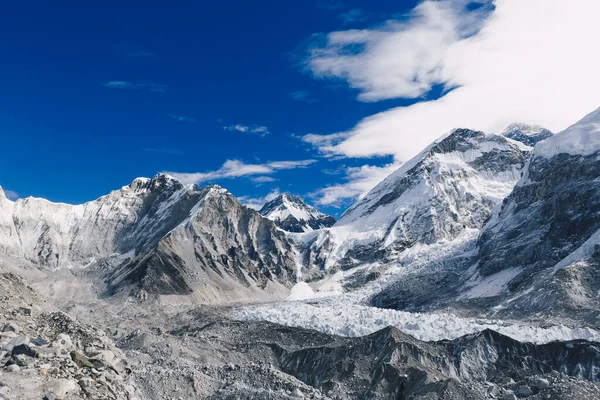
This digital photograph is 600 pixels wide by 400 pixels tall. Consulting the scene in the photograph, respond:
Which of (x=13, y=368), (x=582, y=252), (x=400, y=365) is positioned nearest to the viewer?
(x=13, y=368)

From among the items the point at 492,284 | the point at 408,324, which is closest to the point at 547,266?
the point at 492,284

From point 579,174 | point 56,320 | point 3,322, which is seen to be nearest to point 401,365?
point 56,320

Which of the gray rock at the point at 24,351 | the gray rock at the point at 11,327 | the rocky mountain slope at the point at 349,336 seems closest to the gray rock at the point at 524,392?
the rocky mountain slope at the point at 349,336

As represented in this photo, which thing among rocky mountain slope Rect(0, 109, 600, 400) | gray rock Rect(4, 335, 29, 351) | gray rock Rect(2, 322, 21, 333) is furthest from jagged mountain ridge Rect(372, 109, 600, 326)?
gray rock Rect(4, 335, 29, 351)

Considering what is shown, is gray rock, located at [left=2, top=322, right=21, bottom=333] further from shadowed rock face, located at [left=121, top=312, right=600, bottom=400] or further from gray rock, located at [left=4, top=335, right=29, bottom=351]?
shadowed rock face, located at [left=121, top=312, right=600, bottom=400]

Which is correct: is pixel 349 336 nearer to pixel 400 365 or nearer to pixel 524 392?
pixel 400 365

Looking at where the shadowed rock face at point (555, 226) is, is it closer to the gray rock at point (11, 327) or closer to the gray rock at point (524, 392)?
the gray rock at point (524, 392)

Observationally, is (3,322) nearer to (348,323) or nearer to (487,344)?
(487,344)
